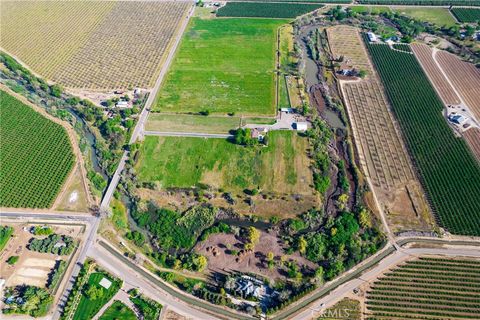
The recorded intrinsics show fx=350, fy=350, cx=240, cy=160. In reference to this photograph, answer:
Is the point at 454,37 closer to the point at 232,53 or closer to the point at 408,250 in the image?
the point at 232,53

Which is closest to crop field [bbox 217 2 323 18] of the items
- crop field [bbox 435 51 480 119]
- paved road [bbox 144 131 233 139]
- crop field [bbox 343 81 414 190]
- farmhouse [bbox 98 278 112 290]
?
crop field [bbox 343 81 414 190]

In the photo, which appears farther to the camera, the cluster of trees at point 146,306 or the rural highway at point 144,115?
the rural highway at point 144,115

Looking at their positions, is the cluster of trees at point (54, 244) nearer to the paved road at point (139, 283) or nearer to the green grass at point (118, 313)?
the paved road at point (139, 283)

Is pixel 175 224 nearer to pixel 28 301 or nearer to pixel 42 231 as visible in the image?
pixel 42 231

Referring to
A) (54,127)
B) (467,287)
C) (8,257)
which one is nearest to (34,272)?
(8,257)

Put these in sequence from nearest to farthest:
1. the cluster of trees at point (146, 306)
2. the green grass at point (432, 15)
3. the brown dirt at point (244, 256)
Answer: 1. the cluster of trees at point (146, 306)
2. the brown dirt at point (244, 256)
3. the green grass at point (432, 15)

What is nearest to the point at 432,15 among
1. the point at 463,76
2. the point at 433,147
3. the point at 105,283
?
the point at 463,76

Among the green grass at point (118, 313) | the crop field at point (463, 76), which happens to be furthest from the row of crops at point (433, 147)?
the green grass at point (118, 313)

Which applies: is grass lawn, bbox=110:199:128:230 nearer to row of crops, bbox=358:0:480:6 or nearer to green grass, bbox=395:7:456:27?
row of crops, bbox=358:0:480:6
